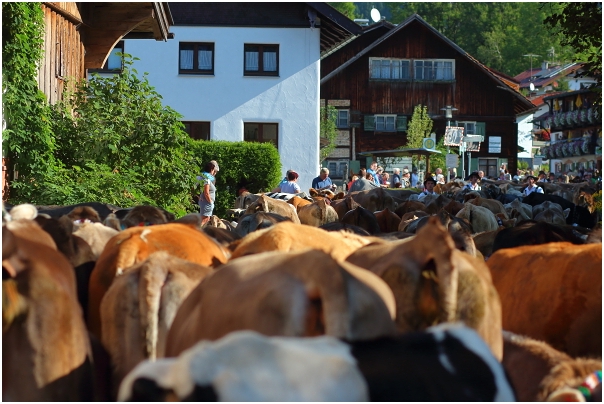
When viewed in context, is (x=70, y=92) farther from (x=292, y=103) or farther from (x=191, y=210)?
(x=292, y=103)

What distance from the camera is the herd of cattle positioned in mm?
2891

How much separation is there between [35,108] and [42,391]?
11455 millimetres

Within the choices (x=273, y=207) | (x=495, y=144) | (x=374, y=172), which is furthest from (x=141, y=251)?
(x=495, y=144)

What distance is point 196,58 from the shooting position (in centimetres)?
3712

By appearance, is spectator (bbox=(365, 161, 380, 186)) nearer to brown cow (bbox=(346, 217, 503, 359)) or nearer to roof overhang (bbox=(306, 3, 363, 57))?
roof overhang (bbox=(306, 3, 363, 57))

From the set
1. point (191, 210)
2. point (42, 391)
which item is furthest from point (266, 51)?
point (42, 391)

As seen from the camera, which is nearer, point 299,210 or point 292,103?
point 299,210

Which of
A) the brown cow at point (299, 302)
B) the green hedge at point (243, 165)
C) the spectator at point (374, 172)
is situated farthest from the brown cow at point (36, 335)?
the spectator at point (374, 172)

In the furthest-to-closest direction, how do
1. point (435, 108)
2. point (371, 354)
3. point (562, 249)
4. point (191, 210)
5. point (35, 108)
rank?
point (435, 108) < point (191, 210) < point (35, 108) < point (562, 249) < point (371, 354)

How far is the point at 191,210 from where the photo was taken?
19250 mm

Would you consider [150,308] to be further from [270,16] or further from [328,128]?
[328,128]

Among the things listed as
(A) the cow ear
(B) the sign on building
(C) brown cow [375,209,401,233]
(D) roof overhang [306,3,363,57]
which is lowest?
(C) brown cow [375,209,401,233]

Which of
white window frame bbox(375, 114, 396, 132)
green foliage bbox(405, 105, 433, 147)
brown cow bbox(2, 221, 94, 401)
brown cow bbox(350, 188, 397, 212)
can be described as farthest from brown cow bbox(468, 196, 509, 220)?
white window frame bbox(375, 114, 396, 132)

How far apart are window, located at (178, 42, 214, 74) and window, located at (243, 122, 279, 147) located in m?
2.41
